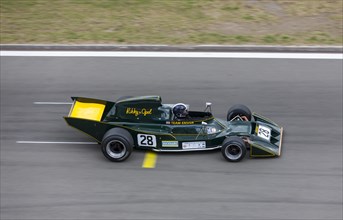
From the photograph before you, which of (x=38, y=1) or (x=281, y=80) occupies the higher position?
(x=38, y=1)

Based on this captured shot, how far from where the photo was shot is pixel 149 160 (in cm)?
1441

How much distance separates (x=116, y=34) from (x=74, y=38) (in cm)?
131

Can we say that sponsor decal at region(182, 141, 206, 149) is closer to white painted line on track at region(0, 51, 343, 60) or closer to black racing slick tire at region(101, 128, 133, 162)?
black racing slick tire at region(101, 128, 133, 162)

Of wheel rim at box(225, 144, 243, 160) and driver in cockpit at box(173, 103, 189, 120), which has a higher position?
driver in cockpit at box(173, 103, 189, 120)

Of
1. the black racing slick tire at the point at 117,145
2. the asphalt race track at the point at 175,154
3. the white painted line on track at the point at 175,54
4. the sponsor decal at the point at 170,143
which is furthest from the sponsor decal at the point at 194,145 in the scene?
the white painted line on track at the point at 175,54

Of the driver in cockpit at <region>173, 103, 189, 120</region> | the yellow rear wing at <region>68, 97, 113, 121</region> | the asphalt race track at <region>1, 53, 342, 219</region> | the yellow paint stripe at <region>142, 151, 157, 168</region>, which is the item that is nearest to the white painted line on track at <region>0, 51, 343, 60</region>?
the asphalt race track at <region>1, 53, 342, 219</region>

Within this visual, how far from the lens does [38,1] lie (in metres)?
23.8

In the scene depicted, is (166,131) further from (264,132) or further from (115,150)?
(264,132)

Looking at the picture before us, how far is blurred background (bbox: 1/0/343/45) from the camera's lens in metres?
21.2

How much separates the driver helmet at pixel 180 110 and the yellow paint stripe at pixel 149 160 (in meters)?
0.98

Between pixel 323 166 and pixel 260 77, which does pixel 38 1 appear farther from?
pixel 323 166

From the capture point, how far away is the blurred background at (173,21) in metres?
21.2

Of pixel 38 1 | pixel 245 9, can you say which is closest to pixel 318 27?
pixel 245 9

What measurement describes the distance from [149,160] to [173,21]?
8.89 m
